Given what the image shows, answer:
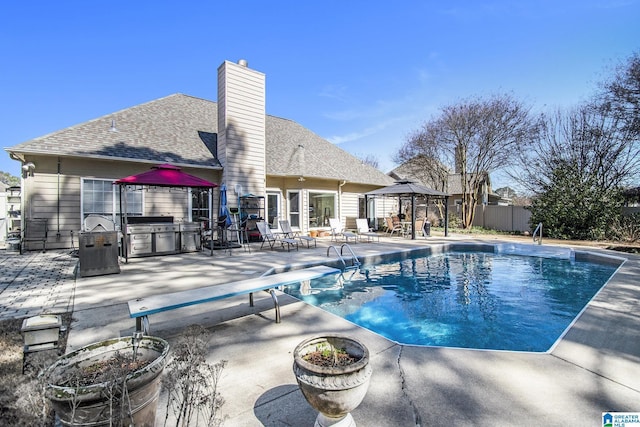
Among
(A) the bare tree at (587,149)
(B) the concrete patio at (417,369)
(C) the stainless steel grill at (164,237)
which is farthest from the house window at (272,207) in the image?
(A) the bare tree at (587,149)

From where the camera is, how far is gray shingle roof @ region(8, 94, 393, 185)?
30.5 ft

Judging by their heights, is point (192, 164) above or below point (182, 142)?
below

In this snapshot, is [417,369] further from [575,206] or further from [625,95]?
[625,95]

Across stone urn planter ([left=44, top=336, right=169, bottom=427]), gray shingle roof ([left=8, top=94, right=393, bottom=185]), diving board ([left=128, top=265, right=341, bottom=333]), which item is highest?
gray shingle roof ([left=8, top=94, right=393, bottom=185])

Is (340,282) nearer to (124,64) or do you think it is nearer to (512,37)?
(512,37)

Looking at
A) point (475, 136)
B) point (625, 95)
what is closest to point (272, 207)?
point (475, 136)

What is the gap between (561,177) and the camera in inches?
554

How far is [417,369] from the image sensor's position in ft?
8.36

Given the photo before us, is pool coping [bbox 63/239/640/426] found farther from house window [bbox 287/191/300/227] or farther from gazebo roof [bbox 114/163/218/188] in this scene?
house window [bbox 287/191/300/227]

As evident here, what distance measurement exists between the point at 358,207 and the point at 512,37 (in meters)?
9.47

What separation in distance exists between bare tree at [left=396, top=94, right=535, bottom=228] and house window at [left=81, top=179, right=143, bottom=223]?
57.0 ft

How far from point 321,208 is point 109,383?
13.4m

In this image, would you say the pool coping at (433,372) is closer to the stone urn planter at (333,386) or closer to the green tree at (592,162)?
the stone urn planter at (333,386)

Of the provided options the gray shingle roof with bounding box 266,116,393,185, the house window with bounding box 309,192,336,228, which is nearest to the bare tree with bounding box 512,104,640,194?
the gray shingle roof with bounding box 266,116,393,185
